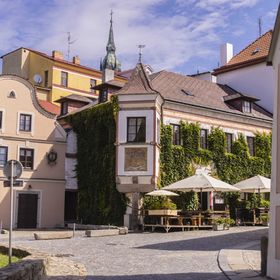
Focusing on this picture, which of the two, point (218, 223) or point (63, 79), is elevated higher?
point (63, 79)

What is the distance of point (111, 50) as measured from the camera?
73.6m

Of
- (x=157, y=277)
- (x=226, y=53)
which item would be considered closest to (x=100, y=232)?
(x=157, y=277)

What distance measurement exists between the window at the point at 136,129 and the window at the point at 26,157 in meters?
7.52

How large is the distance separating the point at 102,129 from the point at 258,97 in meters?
13.8

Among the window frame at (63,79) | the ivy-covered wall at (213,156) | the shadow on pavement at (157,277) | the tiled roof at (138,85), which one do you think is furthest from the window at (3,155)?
the shadow on pavement at (157,277)

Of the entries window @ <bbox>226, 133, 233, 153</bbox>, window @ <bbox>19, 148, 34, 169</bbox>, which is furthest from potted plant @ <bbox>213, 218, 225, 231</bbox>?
window @ <bbox>19, 148, 34, 169</bbox>

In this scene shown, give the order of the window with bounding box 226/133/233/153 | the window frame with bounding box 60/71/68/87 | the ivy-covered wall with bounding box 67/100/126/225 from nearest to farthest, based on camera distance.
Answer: the ivy-covered wall with bounding box 67/100/126/225 < the window with bounding box 226/133/233/153 < the window frame with bounding box 60/71/68/87

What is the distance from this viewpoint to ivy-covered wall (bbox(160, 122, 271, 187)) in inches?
1276

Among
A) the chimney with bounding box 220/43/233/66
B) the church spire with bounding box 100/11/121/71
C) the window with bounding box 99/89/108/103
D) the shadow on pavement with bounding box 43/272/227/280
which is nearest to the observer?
the shadow on pavement with bounding box 43/272/227/280

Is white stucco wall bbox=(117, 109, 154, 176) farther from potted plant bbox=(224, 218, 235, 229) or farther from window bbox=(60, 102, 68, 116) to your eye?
window bbox=(60, 102, 68, 116)

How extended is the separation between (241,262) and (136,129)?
56.5ft

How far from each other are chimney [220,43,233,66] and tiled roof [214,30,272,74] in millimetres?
1602

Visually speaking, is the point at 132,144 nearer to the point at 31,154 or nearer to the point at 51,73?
the point at 31,154

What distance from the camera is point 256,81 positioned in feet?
135
